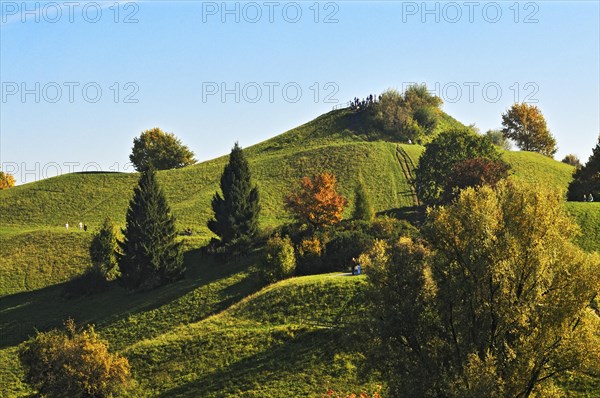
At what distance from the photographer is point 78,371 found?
48719 mm

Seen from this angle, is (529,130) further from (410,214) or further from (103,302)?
(103,302)

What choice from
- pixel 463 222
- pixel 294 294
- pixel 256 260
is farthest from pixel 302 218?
pixel 463 222

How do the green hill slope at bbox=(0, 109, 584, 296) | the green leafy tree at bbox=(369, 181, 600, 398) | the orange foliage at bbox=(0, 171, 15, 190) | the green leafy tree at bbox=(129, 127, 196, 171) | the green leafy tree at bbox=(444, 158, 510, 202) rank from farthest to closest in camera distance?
the orange foliage at bbox=(0, 171, 15, 190), the green leafy tree at bbox=(129, 127, 196, 171), the green hill slope at bbox=(0, 109, 584, 296), the green leafy tree at bbox=(444, 158, 510, 202), the green leafy tree at bbox=(369, 181, 600, 398)

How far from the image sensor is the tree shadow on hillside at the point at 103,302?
69.4m

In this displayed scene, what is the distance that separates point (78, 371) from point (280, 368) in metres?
13.4

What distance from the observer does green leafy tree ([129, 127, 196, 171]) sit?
15065 centimetres

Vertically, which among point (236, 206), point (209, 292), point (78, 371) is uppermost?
point (236, 206)

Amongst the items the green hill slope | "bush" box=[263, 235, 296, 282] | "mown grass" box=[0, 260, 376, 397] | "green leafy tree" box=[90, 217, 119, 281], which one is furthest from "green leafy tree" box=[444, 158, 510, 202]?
"green leafy tree" box=[90, 217, 119, 281]

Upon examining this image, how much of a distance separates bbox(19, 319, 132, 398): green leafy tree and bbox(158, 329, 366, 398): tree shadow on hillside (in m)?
3.49

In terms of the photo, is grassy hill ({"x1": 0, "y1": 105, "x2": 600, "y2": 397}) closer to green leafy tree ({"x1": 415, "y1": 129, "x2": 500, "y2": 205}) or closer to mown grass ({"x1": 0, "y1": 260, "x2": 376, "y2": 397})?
mown grass ({"x1": 0, "y1": 260, "x2": 376, "y2": 397})

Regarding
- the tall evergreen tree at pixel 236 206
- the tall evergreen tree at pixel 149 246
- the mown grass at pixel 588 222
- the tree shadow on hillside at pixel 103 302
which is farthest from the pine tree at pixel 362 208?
the mown grass at pixel 588 222

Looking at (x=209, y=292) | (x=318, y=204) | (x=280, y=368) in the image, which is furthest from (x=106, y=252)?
(x=280, y=368)

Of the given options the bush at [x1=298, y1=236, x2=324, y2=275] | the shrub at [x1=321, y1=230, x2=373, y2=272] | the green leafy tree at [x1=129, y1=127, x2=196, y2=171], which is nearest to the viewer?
the shrub at [x1=321, y1=230, x2=373, y2=272]

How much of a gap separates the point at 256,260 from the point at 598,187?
4367 centimetres
